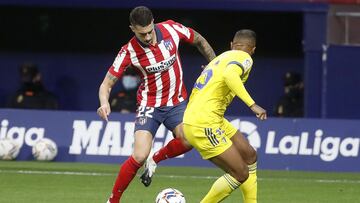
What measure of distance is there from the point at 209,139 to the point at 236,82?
576mm

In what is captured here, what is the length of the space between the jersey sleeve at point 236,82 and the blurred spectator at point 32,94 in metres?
9.48

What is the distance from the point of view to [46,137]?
16422 mm

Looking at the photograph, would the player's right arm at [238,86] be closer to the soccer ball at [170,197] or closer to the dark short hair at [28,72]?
the soccer ball at [170,197]

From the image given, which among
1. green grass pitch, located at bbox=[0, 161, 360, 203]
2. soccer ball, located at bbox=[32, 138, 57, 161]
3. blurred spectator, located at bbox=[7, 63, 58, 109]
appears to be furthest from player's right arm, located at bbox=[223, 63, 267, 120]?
blurred spectator, located at bbox=[7, 63, 58, 109]

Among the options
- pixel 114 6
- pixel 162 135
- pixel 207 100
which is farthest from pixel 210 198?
pixel 114 6

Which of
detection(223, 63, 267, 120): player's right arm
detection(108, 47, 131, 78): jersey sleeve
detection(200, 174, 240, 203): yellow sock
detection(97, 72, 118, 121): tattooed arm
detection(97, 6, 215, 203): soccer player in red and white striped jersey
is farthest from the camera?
detection(108, 47, 131, 78): jersey sleeve

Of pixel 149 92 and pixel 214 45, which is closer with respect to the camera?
pixel 149 92

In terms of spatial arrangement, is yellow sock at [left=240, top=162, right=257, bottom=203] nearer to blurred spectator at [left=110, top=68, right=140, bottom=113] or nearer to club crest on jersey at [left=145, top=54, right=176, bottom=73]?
club crest on jersey at [left=145, top=54, right=176, bottom=73]

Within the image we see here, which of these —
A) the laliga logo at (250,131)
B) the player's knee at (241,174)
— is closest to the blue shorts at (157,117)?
the player's knee at (241,174)

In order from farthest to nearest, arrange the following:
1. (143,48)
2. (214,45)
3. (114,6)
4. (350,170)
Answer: (214,45)
(114,6)
(350,170)
(143,48)

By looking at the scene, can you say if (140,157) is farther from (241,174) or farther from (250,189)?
(241,174)

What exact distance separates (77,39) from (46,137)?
185 inches

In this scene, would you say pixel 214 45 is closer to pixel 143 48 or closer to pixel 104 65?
pixel 104 65

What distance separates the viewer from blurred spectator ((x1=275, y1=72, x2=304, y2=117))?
18.5 m
